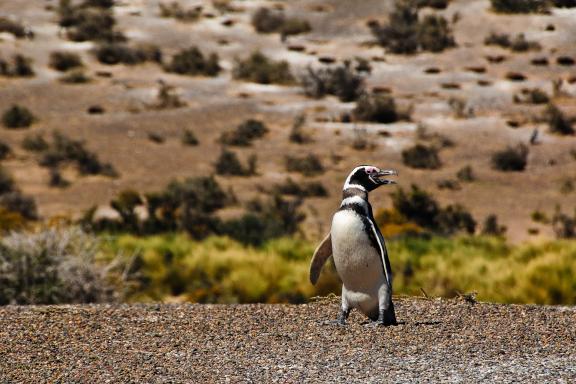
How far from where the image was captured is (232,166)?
108ft

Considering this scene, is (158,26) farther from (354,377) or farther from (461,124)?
(354,377)

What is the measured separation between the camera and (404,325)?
8992mm

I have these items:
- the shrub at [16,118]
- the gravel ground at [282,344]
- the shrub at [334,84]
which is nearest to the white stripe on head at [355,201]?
the gravel ground at [282,344]

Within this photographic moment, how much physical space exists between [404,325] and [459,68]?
3463cm

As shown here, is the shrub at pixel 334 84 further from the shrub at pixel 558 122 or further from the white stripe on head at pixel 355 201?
the white stripe on head at pixel 355 201

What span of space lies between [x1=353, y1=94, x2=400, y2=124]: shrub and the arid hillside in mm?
82

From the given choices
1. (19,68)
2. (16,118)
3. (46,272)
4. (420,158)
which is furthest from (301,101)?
(46,272)

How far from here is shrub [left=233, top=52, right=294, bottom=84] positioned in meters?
42.0

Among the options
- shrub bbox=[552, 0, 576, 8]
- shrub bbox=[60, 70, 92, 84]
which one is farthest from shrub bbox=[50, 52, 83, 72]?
shrub bbox=[552, 0, 576, 8]

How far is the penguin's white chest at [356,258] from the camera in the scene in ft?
28.6

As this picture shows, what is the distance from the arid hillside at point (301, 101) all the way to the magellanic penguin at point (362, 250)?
16.1 meters

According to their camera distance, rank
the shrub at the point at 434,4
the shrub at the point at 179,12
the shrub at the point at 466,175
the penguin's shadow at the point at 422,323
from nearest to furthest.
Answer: the penguin's shadow at the point at 422,323 → the shrub at the point at 466,175 → the shrub at the point at 179,12 → the shrub at the point at 434,4

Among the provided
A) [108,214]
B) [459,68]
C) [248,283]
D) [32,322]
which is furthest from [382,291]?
[459,68]

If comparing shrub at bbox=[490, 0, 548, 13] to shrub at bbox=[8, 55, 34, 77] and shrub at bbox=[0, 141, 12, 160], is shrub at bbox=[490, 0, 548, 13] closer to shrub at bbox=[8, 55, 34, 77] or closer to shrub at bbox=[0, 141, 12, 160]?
shrub at bbox=[8, 55, 34, 77]
